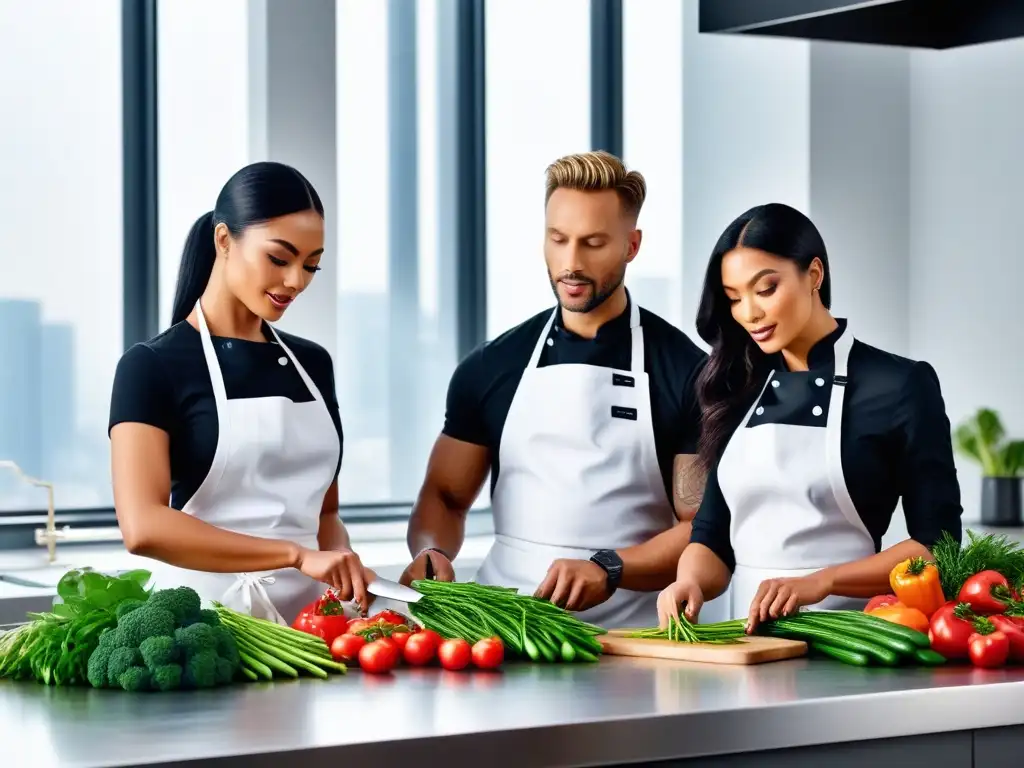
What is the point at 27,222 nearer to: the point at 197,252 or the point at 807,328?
the point at 197,252

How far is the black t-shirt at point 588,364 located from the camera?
2.94m

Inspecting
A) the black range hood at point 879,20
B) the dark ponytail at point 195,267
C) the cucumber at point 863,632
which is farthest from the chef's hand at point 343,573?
the black range hood at point 879,20

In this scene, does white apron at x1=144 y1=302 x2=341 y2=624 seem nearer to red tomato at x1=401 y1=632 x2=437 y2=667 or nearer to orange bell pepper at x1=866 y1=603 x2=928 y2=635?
red tomato at x1=401 y1=632 x2=437 y2=667

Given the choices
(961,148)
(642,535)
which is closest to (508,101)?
(961,148)

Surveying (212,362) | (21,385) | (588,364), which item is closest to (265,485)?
(212,362)

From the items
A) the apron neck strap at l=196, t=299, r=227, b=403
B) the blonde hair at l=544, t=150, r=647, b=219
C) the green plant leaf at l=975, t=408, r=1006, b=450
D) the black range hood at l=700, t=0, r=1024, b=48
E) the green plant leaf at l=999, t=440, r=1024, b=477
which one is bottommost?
the green plant leaf at l=999, t=440, r=1024, b=477

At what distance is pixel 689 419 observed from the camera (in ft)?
9.61

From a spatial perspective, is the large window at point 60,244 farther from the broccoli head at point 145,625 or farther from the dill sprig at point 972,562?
the dill sprig at point 972,562

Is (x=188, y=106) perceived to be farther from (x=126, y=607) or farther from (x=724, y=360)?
(x=126, y=607)

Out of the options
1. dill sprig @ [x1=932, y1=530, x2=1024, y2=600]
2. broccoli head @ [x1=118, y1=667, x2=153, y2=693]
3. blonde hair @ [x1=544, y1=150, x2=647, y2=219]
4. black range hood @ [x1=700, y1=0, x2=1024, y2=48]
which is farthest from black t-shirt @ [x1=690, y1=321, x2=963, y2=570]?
broccoli head @ [x1=118, y1=667, x2=153, y2=693]

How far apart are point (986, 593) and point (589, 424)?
930 mm

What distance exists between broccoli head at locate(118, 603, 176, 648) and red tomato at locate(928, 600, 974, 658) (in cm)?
114

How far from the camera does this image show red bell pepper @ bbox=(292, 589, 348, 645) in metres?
2.32

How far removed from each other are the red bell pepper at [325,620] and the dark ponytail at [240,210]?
65 cm
